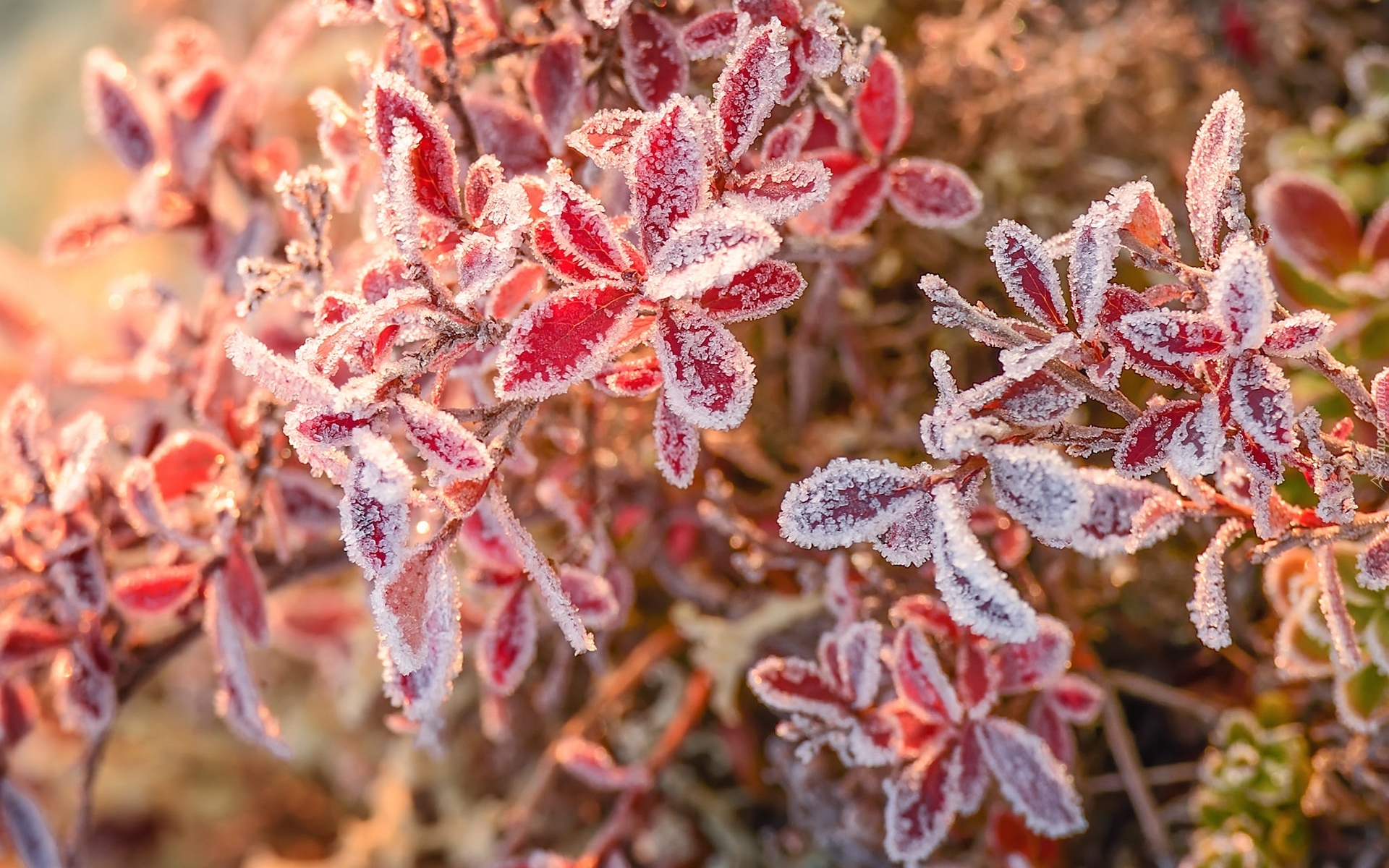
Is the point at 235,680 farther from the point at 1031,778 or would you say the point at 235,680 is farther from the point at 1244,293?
the point at 1244,293

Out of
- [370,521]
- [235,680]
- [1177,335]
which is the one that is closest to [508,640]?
[235,680]

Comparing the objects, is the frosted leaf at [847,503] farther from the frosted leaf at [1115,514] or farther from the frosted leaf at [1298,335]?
the frosted leaf at [1298,335]

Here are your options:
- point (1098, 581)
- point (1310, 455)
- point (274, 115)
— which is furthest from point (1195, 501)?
point (274, 115)

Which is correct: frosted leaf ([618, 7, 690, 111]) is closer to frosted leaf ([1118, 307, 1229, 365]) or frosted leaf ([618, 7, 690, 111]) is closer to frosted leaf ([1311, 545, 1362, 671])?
frosted leaf ([1118, 307, 1229, 365])


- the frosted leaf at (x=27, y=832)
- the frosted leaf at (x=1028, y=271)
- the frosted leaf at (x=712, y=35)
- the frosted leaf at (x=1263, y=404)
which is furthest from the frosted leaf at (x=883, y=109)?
the frosted leaf at (x=27, y=832)

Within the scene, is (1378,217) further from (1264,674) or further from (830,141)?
(830,141)

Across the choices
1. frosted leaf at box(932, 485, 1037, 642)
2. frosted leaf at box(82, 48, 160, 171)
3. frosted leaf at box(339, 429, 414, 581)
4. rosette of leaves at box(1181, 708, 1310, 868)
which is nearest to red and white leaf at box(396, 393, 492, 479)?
frosted leaf at box(339, 429, 414, 581)
